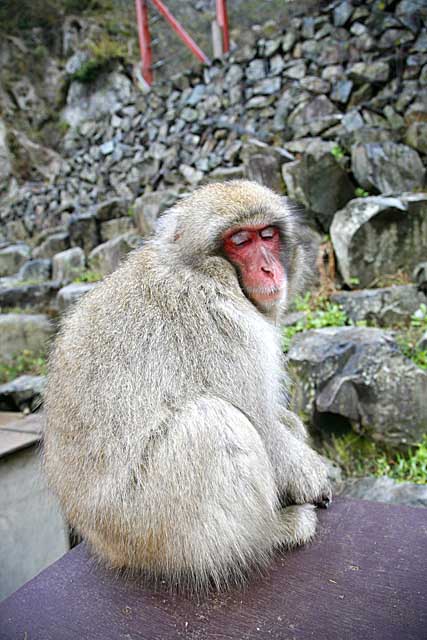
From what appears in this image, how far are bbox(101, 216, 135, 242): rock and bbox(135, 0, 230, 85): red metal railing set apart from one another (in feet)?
8.60

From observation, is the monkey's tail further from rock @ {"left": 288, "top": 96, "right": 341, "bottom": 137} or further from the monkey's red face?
rock @ {"left": 288, "top": 96, "right": 341, "bottom": 137}

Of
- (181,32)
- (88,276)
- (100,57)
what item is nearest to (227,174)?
(88,276)

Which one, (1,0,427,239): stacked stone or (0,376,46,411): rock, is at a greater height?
(1,0,427,239): stacked stone

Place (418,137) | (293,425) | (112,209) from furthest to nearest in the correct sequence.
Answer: (112,209)
(418,137)
(293,425)

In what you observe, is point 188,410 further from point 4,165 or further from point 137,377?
point 4,165

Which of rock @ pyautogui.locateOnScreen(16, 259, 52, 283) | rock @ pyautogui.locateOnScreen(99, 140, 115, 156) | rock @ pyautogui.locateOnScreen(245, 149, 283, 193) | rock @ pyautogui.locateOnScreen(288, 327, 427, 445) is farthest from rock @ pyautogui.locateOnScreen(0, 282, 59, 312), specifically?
rock @ pyautogui.locateOnScreen(288, 327, 427, 445)

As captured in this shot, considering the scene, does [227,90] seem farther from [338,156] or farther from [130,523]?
[130,523]

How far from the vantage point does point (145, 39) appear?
839cm

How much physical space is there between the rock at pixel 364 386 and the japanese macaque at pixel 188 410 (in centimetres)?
152

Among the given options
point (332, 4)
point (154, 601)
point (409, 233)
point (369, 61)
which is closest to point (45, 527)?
point (154, 601)

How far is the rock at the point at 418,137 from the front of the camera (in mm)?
4316

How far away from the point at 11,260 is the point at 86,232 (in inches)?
88.0

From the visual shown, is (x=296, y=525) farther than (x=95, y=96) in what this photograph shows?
No

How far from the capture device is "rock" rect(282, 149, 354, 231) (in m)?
4.39
